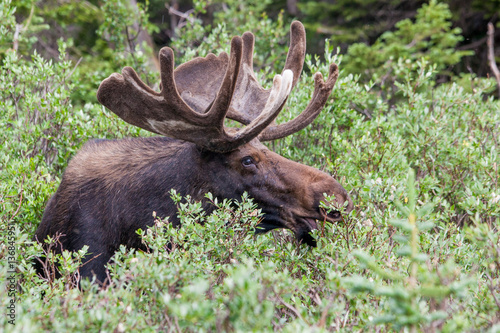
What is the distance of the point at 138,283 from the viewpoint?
253 cm

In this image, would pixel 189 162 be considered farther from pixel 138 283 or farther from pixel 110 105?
pixel 138 283

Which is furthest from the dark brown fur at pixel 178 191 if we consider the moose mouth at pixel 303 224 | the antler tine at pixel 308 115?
the antler tine at pixel 308 115

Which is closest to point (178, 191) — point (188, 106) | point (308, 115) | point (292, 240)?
point (188, 106)

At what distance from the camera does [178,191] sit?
12.8ft

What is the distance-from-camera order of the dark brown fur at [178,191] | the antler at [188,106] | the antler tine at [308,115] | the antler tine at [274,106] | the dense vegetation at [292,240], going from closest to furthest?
the dense vegetation at [292,240] < the antler at [188,106] < the antler tine at [274,106] < the dark brown fur at [178,191] < the antler tine at [308,115]

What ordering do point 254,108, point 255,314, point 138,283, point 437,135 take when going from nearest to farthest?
point 255,314 < point 138,283 < point 254,108 < point 437,135

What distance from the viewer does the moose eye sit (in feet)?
13.0

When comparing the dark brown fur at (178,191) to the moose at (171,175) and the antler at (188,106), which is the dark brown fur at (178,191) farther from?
the antler at (188,106)

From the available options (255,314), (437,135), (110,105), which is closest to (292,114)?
(437,135)

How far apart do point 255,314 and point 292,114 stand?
137 inches

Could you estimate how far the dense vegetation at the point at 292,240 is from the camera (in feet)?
6.88

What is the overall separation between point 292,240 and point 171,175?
103 centimetres

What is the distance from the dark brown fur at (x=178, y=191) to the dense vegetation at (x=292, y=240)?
16 centimetres

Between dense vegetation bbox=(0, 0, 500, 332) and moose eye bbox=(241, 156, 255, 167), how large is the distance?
0.38m
